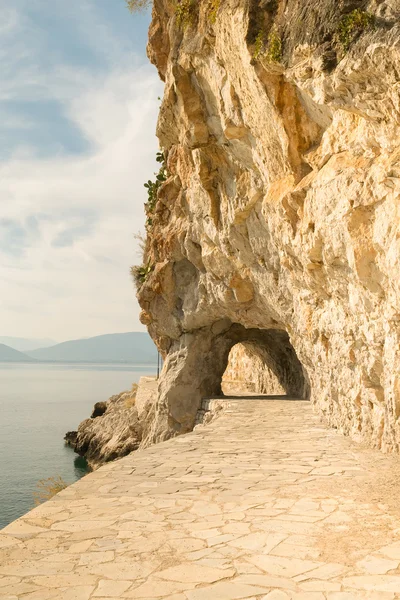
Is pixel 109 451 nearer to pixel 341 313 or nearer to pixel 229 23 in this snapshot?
pixel 341 313

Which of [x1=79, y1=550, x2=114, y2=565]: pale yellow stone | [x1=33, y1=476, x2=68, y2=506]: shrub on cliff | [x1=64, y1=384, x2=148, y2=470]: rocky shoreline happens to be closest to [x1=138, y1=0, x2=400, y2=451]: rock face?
[x1=79, y1=550, x2=114, y2=565]: pale yellow stone

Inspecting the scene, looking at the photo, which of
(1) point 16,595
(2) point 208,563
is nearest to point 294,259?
(2) point 208,563

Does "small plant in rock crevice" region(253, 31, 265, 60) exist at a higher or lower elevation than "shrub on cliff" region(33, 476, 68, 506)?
higher

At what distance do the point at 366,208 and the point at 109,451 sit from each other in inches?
722

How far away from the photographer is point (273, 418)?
37.6 feet

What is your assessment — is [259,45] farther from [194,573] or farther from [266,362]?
[266,362]

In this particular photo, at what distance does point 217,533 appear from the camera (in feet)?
13.7

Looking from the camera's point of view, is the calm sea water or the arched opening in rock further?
the arched opening in rock

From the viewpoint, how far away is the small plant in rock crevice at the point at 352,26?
17.6ft

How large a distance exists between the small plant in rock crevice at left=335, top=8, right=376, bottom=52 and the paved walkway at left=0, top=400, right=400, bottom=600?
4754 millimetres

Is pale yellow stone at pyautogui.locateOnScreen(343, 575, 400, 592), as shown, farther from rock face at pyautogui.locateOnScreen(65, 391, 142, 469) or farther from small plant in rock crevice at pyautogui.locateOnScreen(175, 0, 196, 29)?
rock face at pyautogui.locateOnScreen(65, 391, 142, 469)

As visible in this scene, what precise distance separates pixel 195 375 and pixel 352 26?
1316cm

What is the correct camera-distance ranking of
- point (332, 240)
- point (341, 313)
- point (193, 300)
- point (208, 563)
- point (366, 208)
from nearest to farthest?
1. point (208, 563)
2. point (366, 208)
3. point (332, 240)
4. point (341, 313)
5. point (193, 300)

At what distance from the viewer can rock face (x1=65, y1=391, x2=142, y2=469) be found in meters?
21.5
